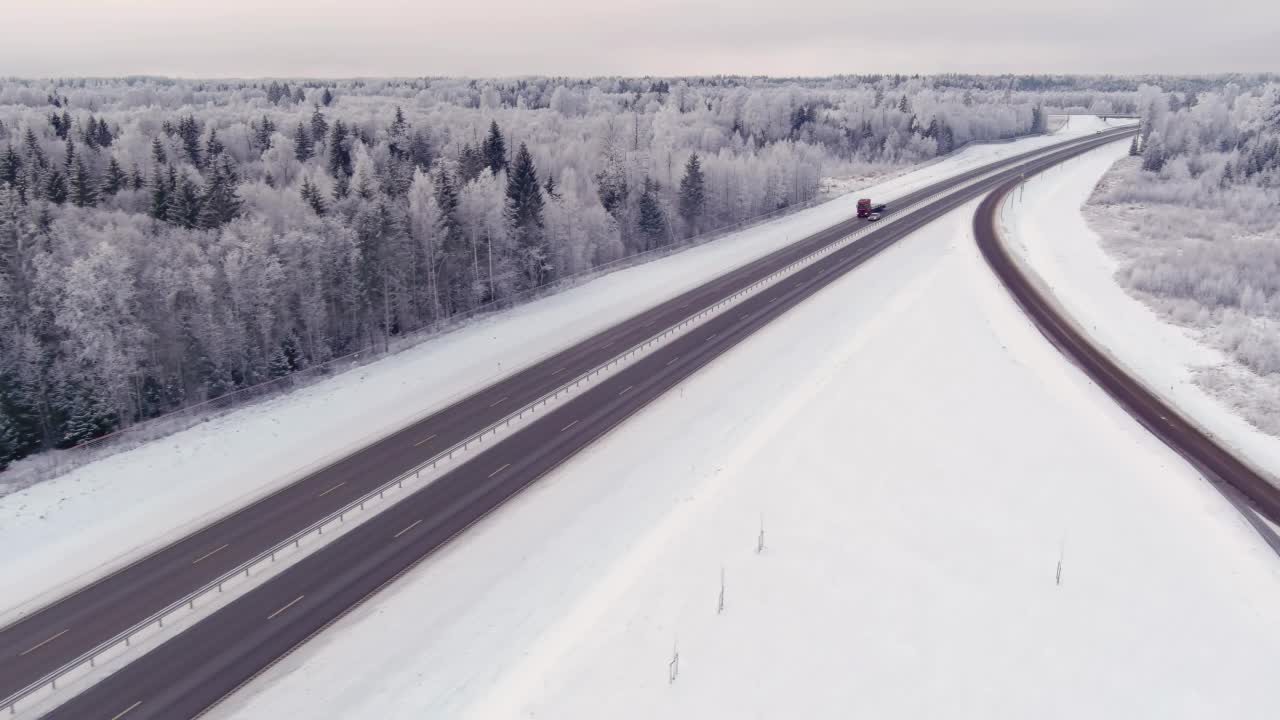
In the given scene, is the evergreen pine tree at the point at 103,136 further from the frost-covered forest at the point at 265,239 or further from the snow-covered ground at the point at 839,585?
the snow-covered ground at the point at 839,585

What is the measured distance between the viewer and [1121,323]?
57531mm

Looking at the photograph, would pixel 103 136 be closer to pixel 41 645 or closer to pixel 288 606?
pixel 41 645

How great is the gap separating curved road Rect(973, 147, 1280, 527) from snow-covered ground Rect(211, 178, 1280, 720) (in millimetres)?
1359

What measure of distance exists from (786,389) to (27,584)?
3758 centimetres

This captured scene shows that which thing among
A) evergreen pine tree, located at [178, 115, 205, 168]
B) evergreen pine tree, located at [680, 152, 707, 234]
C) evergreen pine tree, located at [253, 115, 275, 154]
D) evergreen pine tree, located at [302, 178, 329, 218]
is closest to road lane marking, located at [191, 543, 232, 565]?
evergreen pine tree, located at [302, 178, 329, 218]

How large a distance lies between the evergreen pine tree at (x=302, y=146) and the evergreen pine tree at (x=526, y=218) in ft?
179

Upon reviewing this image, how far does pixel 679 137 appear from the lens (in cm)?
15225

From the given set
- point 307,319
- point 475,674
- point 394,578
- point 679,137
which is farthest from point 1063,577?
point 679,137

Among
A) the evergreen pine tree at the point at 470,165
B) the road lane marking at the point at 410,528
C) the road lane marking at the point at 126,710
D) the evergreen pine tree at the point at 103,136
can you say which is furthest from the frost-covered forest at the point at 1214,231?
the evergreen pine tree at the point at 103,136

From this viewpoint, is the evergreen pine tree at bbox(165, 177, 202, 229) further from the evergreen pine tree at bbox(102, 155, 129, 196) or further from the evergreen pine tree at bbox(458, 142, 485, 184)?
the evergreen pine tree at bbox(458, 142, 485, 184)

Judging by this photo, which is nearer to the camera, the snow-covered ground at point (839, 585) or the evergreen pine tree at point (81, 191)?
the snow-covered ground at point (839, 585)

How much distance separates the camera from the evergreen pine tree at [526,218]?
7062 cm

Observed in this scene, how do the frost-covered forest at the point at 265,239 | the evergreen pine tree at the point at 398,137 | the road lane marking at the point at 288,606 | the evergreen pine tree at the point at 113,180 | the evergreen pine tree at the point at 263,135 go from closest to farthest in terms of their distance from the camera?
the road lane marking at the point at 288,606, the frost-covered forest at the point at 265,239, the evergreen pine tree at the point at 113,180, the evergreen pine tree at the point at 398,137, the evergreen pine tree at the point at 263,135

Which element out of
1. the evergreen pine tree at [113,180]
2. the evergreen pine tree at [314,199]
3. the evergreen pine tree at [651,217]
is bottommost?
the evergreen pine tree at [651,217]
